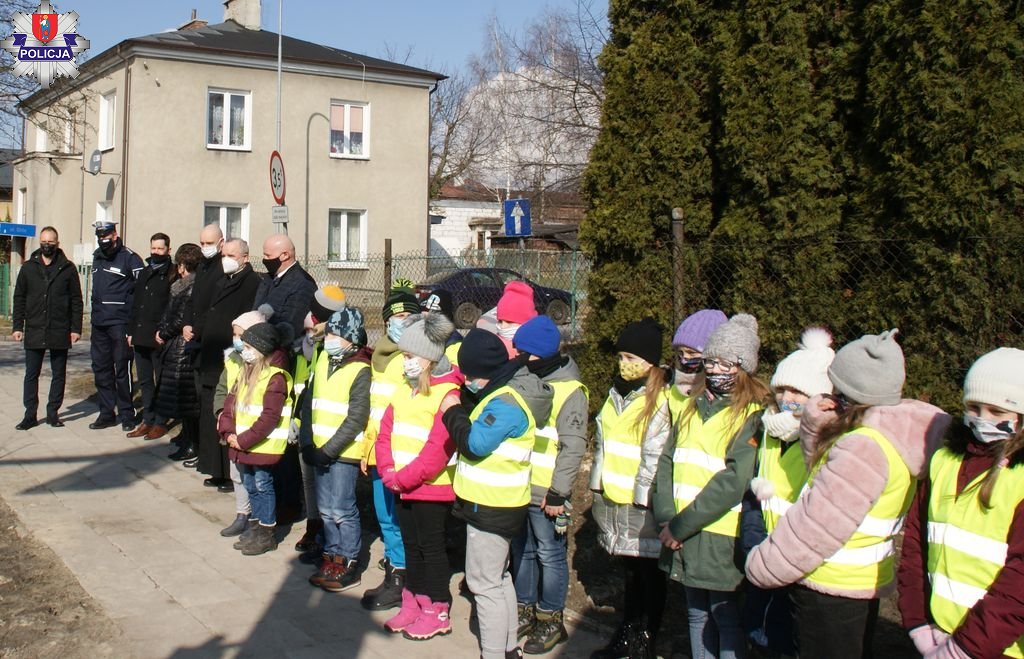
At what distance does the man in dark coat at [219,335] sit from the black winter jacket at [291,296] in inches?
22.2

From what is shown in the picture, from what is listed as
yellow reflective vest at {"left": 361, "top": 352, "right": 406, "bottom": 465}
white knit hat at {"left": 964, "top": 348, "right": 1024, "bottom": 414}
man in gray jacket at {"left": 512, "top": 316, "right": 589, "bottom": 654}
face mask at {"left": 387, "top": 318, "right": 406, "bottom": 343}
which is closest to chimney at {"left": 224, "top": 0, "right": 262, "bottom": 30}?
face mask at {"left": 387, "top": 318, "right": 406, "bottom": 343}

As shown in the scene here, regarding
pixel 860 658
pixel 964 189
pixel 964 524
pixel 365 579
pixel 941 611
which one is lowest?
pixel 365 579

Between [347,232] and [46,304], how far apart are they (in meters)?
17.8

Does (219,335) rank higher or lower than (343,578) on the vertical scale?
higher

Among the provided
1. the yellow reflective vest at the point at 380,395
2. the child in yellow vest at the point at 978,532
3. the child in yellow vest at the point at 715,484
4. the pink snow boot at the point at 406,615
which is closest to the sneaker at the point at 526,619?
the pink snow boot at the point at 406,615

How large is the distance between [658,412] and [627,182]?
321 cm

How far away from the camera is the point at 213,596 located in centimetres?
555

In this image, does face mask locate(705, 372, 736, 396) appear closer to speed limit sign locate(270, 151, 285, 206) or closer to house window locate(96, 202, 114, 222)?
speed limit sign locate(270, 151, 285, 206)

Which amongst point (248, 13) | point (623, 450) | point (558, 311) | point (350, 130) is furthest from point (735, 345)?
point (248, 13)

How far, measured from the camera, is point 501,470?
14.9 ft

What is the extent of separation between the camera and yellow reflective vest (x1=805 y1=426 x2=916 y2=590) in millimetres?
3381

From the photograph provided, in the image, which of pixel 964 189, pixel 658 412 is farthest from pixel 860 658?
pixel 964 189

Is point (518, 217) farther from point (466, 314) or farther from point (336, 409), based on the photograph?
point (336, 409)

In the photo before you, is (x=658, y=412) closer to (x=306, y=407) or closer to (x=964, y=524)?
(x=964, y=524)
